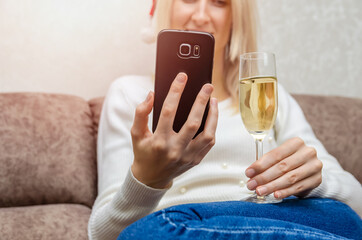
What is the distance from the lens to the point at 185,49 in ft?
2.84

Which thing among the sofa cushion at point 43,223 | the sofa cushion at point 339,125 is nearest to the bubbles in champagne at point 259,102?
the sofa cushion at point 43,223

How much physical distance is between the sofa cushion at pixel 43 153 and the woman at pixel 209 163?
17cm

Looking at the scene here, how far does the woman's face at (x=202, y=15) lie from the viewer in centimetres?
130

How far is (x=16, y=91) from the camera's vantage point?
160 centimetres

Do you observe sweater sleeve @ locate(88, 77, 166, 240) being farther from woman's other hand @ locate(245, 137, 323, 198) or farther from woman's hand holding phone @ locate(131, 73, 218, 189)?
woman's other hand @ locate(245, 137, 323, 198)

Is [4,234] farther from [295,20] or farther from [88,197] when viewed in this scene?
[295,20]

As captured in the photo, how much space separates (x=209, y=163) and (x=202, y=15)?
17.8 inches

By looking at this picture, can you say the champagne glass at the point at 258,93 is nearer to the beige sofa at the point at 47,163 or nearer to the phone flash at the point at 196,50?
the phone flash at the point at 196,50

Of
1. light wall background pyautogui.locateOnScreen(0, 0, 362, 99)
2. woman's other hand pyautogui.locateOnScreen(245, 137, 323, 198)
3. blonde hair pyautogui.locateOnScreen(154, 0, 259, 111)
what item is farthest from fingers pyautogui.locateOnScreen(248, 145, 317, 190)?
light wall background pyautogui.locateOnScreen(0, 0, 362, 99)

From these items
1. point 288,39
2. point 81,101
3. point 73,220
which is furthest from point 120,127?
point 288,39

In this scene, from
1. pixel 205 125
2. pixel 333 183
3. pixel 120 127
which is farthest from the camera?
pixel 120 127

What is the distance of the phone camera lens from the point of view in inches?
34.0

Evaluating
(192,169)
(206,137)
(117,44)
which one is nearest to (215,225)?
(206,137)

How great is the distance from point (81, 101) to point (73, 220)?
50 centimetres
